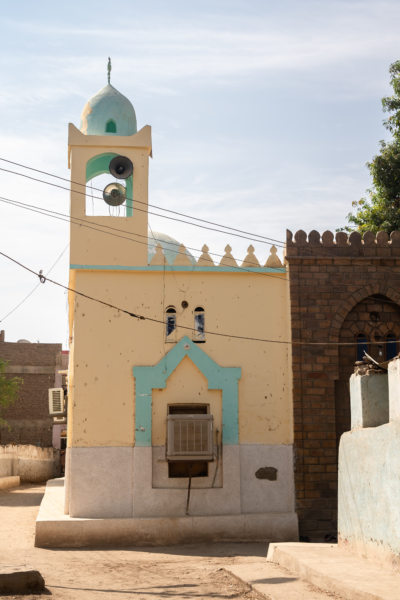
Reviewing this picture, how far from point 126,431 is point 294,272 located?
4.60 meters

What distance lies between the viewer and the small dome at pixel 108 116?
16844mm

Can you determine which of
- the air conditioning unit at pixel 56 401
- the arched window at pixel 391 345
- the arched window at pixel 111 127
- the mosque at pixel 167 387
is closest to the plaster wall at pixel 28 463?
the air conditioning unit at pixel 56 401

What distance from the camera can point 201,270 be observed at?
15.9 m

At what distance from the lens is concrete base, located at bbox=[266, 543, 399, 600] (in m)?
7.64

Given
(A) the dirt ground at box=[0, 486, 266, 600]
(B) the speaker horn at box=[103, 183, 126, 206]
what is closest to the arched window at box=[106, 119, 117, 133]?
(B) the speaker horn at box=[103, 183, 126, 206]

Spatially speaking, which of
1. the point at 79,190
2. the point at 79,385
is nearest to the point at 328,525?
the point at 79,385

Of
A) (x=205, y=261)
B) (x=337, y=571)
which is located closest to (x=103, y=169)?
(x=205, y=261)

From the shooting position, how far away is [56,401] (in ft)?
68.4

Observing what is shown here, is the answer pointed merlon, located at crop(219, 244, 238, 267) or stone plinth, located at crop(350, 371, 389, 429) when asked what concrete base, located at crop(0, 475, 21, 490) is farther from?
stone plinth, located at crop(350, 371, 389, 429)

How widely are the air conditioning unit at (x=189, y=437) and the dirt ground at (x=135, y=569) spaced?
1.67 metres

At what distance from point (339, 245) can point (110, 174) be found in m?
5.07

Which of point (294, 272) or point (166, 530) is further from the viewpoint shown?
point (294, 272)

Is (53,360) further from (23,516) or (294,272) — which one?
(294,272)

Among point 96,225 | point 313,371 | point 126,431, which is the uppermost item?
point 96,225
